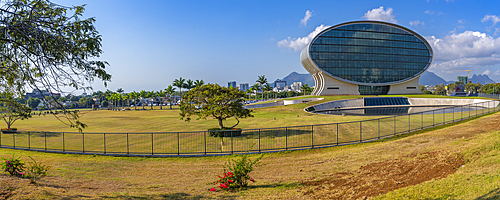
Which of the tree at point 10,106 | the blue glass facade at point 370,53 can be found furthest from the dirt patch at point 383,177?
the blue glass facade at point 370,53

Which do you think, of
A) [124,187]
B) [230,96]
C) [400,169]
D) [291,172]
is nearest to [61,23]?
[124,187]

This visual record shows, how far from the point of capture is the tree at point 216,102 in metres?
22.4

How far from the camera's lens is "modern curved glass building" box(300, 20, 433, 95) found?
9594cm

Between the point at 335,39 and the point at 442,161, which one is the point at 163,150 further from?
the point at 335,39

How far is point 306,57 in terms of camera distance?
97312 millimetres

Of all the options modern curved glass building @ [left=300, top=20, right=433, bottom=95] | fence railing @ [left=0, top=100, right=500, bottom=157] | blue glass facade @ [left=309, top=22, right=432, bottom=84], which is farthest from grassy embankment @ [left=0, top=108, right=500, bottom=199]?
blue glass facade @ [left=309, top=22, right=432, bottom=84]

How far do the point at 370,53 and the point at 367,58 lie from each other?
2554mm

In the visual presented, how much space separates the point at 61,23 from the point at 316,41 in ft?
313

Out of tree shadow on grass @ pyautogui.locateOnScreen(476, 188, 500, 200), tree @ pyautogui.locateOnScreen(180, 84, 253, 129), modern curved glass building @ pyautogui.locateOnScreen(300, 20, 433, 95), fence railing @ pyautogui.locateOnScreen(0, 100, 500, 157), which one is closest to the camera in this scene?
tree shadow on grass @ pyautogui.locateOnScreen(476, 188, 500, 200)

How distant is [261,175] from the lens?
10.8 meters

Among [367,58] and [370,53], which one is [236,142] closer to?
[367,58]

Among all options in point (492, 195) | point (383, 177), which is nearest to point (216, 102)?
point (383, 177)

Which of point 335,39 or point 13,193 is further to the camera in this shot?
point 335,39

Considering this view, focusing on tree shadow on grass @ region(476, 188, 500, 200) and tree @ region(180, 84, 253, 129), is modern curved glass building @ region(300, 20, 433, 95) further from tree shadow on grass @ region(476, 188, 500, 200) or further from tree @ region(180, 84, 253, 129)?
tree shadow on grass @ region(476, 188, 500, 200)
